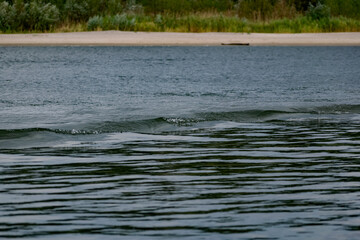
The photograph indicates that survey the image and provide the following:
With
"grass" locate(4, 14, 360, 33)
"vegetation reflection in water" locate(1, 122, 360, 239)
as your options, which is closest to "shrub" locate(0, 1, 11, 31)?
"grass" locate(4, 14, 360, 33)

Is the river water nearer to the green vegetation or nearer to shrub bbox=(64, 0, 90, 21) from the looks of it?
the green vegetation

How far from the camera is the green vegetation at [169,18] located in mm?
52656

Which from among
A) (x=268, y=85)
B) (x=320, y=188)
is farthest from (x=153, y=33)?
(x=320, y=188)

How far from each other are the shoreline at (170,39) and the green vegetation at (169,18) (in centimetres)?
177

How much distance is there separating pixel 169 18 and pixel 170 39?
508cm

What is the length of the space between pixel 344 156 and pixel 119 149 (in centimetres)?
282

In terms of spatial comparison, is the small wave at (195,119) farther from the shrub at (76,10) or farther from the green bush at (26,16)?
the shrub at (76,10)

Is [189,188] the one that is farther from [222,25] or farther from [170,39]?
[222,25]

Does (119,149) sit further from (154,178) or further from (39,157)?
(154,178)

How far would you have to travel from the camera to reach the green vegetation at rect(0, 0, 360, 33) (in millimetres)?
52656

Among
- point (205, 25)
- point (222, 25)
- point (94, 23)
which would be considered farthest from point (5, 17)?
point (222, 25)

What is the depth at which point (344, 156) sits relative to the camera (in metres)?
12.0

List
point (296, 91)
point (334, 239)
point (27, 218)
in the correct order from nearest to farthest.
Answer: point (334, 239) < point (27, 218) < point (296, 91)

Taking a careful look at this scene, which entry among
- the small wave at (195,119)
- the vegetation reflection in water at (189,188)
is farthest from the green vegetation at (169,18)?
the vegetation reflection in water at (189,188)
